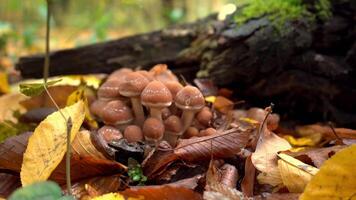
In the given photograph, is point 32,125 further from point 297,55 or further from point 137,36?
point 297,55

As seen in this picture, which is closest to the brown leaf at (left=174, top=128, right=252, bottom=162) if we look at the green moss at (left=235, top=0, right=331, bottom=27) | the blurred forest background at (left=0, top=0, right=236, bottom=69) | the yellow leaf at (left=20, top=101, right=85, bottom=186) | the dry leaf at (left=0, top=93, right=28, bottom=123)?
the yellow leaf at (left=20, top=101, right=85, bottom=186)

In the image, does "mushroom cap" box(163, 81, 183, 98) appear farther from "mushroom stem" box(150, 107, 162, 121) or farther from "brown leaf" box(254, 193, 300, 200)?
"brown leaf" box(254, 193, 300, 200)

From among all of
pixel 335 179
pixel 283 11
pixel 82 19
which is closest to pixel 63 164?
pixel 335 179

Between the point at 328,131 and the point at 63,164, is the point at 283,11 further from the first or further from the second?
the point at 63,164

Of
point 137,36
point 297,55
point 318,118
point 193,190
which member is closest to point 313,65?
point 297,55

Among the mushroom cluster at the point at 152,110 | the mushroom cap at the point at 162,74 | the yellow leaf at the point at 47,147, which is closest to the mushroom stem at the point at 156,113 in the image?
the mushroom cluster at the point at 152,110

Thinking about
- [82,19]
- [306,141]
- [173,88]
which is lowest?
[82,19]

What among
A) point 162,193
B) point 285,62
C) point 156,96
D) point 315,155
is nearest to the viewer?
point 162,193
